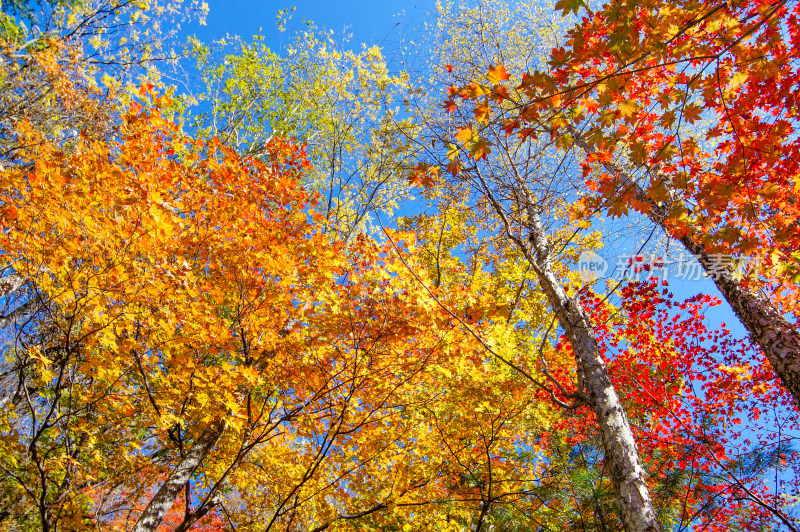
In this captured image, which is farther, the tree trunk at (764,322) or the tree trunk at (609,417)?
the tree trunk at (764,322)

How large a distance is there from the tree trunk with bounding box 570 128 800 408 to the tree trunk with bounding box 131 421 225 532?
558cm

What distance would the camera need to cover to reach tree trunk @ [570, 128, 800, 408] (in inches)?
161

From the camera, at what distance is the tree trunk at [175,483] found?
4.10 meters

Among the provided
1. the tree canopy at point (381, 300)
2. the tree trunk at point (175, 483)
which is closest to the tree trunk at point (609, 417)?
the tree canopy at point (381, 300)

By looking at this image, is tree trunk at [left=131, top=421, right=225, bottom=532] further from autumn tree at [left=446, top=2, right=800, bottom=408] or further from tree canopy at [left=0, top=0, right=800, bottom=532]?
autumn tree at [left=446, top=2, right=800, bottom=408]

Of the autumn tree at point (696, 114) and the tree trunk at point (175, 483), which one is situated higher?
the autumn tree at point (696, 114)

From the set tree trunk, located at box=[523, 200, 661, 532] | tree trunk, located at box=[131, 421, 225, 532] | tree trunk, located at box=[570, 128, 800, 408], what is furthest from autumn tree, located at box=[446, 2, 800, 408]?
tree trunk, located at box=[131, 421, 225, 532]

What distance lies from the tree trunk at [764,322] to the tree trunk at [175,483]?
558 centimetres

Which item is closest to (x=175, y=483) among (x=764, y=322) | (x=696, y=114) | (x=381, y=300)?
(x=381, y=300)

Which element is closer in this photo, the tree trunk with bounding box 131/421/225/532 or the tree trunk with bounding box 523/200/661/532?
the tree trunk with bounding box 523/200/661/532

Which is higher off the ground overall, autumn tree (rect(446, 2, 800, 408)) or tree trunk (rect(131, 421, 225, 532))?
autumn tree (rect(446, 2, 800, 408))

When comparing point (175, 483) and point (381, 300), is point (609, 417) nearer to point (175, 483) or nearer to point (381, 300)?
point (381, 300)

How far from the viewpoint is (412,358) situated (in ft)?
13.6

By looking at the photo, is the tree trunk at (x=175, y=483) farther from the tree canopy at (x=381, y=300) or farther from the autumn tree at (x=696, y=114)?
the autumn tree at (x=696, y=114)
